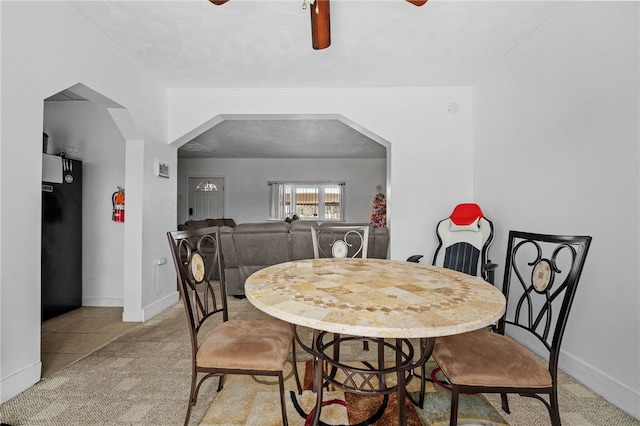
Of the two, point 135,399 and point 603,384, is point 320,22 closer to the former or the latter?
point 135,399

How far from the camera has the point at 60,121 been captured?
3.30 m

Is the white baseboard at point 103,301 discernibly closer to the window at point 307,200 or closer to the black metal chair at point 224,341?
the black metal chair at point 224,341

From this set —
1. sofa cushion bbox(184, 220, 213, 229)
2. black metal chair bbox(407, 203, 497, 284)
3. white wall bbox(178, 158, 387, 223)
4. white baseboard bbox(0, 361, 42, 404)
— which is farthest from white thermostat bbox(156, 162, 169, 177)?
white wall bbox(178, 158, 387, 223)

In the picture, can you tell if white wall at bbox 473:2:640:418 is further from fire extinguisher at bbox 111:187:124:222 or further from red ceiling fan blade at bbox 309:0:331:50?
fire extinguisher at bbox 111:187:124:222

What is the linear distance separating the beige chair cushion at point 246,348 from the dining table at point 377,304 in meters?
0.19

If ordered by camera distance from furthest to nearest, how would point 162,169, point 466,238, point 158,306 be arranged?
point 162,169
point 158,306
point 466,238

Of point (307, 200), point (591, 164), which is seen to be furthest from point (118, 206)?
point (307, 200)

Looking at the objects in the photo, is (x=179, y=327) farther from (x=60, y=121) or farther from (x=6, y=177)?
(x=60, y=121)

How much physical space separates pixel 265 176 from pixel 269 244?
15.3 feet

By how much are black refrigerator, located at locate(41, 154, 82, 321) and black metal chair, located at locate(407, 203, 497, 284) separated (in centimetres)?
387

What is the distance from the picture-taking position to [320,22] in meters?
1.59

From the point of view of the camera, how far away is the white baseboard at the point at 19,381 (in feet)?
5.22

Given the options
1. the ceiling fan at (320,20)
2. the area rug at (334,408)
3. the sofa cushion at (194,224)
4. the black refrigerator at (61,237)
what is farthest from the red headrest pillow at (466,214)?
the sofa cushion at (194,224)

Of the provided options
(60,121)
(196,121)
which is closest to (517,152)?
(196,121)
